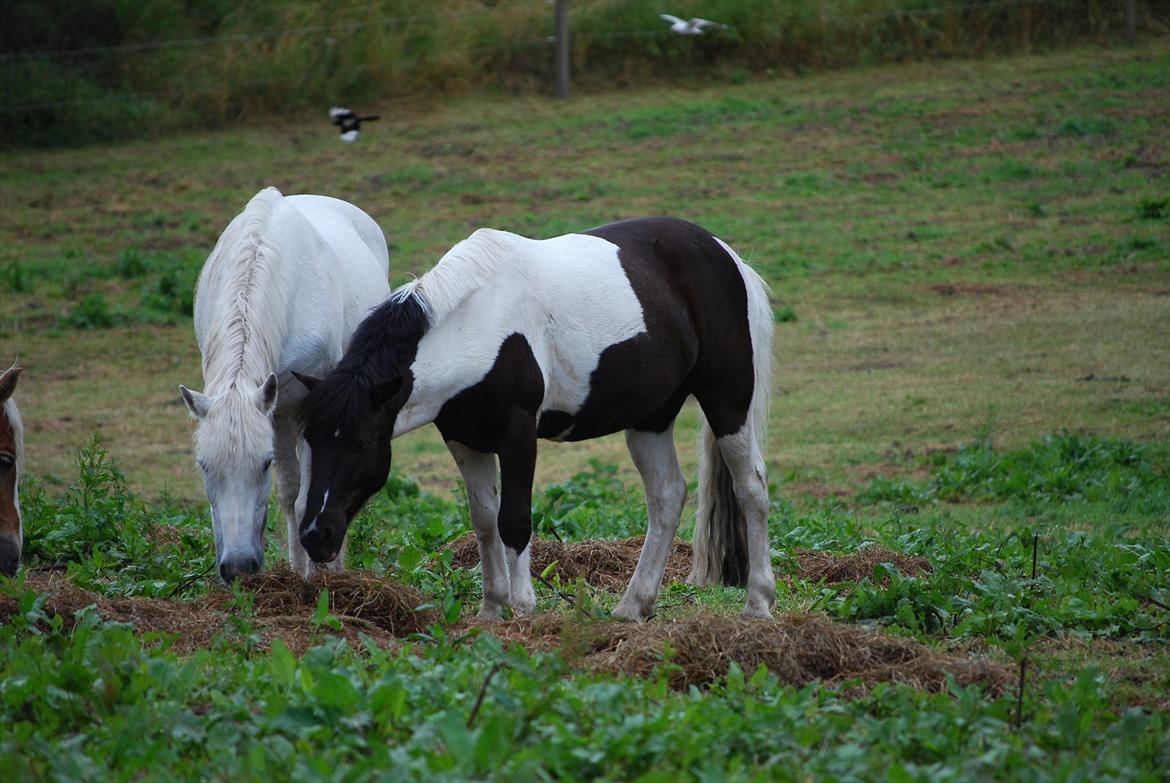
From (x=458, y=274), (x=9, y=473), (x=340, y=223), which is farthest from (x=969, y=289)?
(x=9, y=473)

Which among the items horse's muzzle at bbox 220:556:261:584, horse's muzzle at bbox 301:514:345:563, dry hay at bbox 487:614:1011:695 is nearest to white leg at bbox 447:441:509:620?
dry hay at bbox 487:614:1011:695

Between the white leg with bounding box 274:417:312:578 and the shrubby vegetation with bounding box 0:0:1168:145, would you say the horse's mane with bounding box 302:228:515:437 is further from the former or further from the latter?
the shrubby vegetation with bounding box 0:0:1168:145

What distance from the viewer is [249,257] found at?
554 cm

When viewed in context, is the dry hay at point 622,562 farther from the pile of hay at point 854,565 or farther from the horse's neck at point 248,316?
the horse's neck at point 248,316

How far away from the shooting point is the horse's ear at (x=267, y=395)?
4945 millimetres

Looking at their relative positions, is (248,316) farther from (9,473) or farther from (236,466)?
(9,473)

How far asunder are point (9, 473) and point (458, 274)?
2.09 m

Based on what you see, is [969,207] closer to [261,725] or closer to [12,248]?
[12,248]

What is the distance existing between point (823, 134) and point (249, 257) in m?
14.8

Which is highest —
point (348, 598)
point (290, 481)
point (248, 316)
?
point (248, 316)

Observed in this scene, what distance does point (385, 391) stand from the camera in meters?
4.78

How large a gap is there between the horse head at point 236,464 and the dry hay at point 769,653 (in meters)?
1.05

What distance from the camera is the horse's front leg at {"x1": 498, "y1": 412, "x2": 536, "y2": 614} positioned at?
5.03m

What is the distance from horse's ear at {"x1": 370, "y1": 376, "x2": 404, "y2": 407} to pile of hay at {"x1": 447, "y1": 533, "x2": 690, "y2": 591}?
5.34 ft
